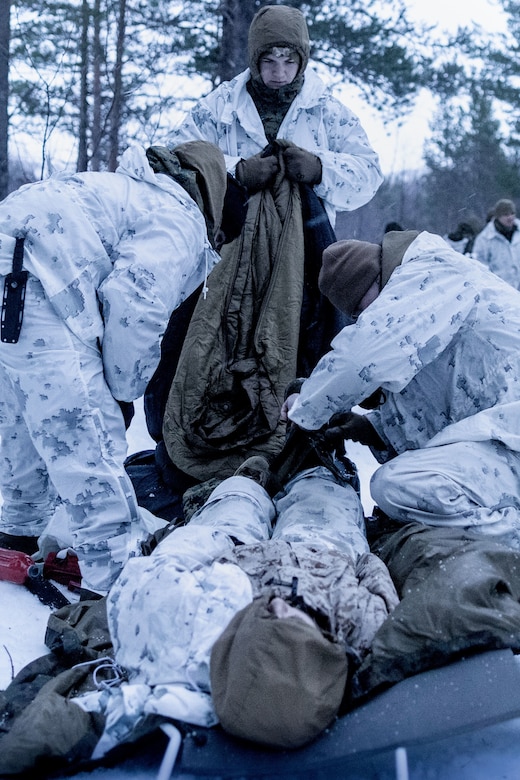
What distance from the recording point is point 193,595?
174cm

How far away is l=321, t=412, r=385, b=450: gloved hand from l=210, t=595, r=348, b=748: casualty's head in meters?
1.48

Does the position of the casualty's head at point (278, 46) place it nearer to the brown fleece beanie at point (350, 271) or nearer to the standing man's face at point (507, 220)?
the brown fleece beanie at point (350, 271)

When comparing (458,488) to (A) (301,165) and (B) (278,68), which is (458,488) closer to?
(A) (301,165)

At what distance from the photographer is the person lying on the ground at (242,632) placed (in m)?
1.54

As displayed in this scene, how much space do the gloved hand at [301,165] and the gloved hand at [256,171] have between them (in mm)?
64

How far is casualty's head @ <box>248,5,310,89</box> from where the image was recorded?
12.2 ft

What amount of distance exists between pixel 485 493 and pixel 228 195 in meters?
1.46

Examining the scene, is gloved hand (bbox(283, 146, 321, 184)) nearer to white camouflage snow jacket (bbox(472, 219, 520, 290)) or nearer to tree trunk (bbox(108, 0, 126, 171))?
tree trunk (bbox(108, 0, 126, 171))

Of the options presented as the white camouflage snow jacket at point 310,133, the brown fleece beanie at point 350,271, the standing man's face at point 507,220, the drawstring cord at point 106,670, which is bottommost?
the standing man's face at point 507,220

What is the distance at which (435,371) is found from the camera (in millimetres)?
2828

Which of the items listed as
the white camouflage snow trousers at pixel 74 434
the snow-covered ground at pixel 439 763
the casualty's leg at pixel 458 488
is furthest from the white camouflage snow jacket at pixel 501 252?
the snow-covered ground at pixel 439 763

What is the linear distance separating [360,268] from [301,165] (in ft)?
3.56

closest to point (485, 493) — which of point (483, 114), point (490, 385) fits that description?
point (490, 385)

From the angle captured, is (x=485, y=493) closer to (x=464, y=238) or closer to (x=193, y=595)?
(x=193, y=595)
